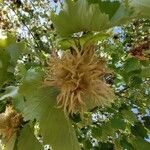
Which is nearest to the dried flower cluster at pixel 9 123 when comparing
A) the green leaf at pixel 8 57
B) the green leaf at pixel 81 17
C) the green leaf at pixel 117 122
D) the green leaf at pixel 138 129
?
the green leaf at pixel 8 57

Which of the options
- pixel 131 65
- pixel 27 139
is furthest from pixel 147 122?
pixel 27 139

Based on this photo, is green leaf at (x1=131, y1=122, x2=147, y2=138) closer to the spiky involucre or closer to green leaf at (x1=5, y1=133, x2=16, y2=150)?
green leaf at (x1=5, y1=133, x2=16, y2=150)

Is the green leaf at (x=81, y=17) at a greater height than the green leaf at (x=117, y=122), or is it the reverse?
the green leaf at (x=81, y=17)

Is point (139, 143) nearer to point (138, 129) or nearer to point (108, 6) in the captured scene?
point (138, 129)

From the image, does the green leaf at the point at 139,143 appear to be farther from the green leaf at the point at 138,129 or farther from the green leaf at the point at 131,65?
the green leaf at the point at 131,65

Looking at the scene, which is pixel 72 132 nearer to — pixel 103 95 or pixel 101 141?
pixel 103 95

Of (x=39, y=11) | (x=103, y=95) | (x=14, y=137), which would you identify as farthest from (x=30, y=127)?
(x=39, y=11)

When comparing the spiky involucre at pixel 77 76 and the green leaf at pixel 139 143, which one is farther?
the green leaf at pixel 139 143
